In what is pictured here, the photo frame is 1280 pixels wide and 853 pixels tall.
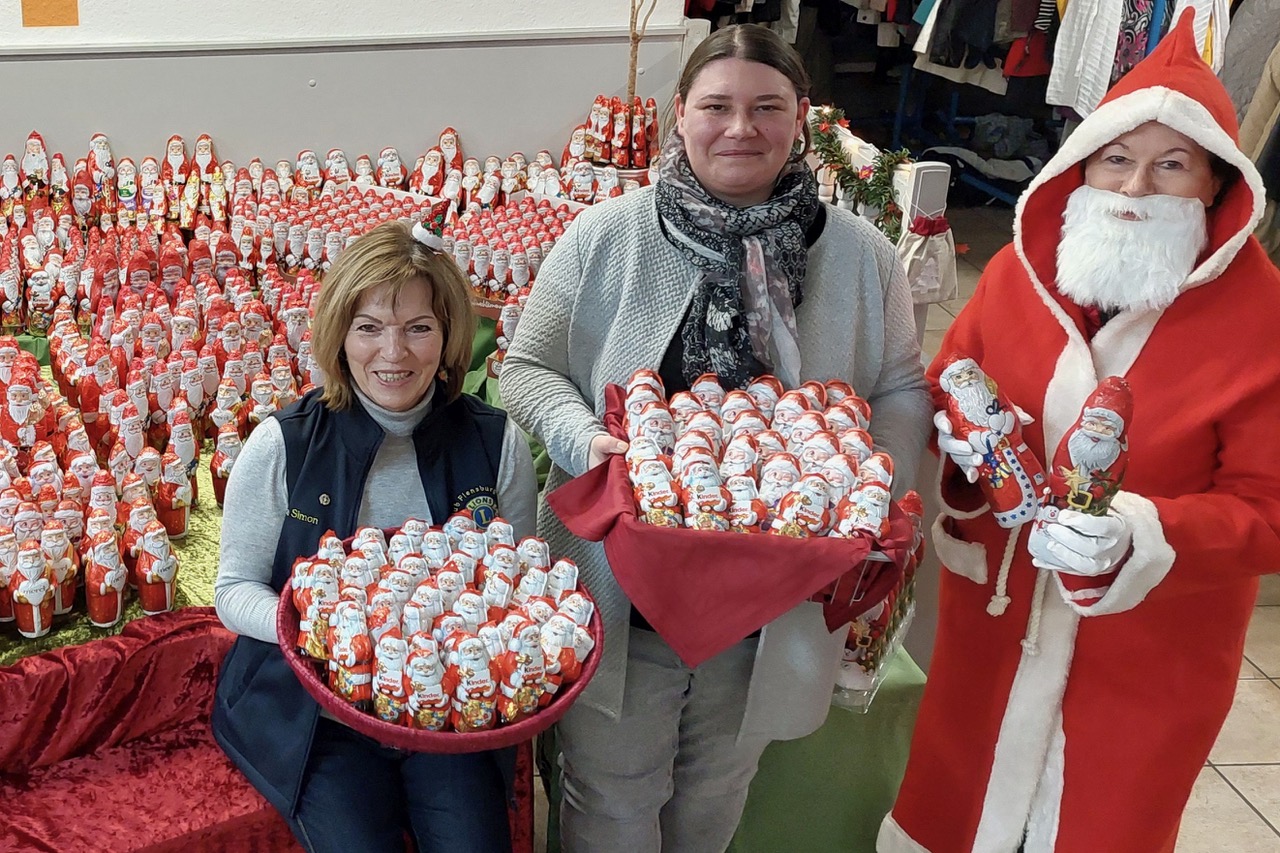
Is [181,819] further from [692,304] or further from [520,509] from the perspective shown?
[692,304]

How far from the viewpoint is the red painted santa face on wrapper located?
1.65 m

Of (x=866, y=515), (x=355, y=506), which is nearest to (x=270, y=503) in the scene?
(x=355, y=506)

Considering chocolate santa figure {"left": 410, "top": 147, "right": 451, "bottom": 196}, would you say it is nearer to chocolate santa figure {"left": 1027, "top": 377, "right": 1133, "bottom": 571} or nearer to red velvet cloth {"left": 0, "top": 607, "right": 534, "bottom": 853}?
red velvet cloth {"left": 0, "top": 607, "right": 534, "bottom": 853}

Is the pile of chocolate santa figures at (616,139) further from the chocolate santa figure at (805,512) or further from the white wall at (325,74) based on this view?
the chocolate santa figure at (805,512)

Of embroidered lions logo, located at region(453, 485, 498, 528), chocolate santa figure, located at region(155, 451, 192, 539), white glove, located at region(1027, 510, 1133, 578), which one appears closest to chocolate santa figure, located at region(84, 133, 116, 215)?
chocolate santa figure, located at region(155, 451, 192, 539)

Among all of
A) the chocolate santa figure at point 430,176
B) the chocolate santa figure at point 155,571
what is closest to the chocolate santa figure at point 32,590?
the chocolate santa figure at point 155,571

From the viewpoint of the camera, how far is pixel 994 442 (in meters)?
1.66

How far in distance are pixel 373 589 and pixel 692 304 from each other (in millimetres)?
650

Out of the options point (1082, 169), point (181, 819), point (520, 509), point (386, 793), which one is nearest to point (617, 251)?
point (520, 509)

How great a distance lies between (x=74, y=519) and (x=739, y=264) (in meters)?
1.29

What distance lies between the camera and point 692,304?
1.78 meters

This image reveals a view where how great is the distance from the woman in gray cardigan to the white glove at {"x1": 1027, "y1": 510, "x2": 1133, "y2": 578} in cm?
25

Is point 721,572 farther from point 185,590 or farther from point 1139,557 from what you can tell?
point 185,590

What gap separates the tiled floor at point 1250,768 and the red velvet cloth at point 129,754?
1906 mm
